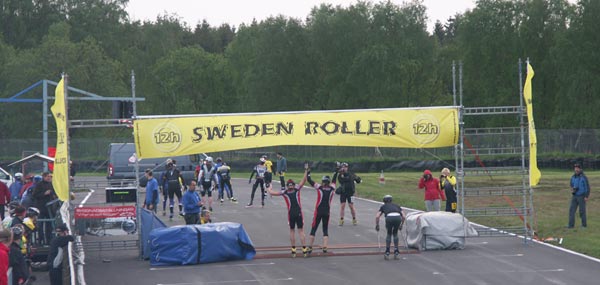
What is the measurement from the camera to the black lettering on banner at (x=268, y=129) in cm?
2044

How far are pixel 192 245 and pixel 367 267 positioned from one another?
12.5 feet

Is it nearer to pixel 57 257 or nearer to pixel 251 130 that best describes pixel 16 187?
pixel 251 130

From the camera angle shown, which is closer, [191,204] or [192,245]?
[192,245]

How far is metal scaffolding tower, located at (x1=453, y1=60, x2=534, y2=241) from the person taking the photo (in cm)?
2078

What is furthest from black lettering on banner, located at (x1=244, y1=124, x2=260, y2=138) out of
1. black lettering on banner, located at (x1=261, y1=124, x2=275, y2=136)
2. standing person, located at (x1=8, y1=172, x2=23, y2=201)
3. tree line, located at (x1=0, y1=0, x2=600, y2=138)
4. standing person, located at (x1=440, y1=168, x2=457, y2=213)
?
tree line, located at (x1=0, y1=0, x2=600, y2=138)

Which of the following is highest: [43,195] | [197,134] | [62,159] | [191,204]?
[197,134]

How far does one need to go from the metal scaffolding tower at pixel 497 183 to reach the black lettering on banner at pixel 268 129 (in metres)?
4.46

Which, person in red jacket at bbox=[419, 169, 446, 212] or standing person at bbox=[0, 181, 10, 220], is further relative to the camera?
standing person at bbox=[0, 181, 10, 220]

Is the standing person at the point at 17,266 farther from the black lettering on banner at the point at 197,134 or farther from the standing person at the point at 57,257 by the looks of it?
the black lettering on banner at the point at 197,134

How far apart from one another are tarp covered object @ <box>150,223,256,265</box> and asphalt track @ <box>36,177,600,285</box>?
27 centimetres

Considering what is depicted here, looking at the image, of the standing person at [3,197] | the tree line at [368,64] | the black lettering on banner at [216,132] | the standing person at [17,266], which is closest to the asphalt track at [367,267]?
the black lettering on banner at [216,132]

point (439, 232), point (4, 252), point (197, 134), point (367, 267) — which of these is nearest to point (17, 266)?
point (4, 252)

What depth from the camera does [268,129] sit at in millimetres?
20438

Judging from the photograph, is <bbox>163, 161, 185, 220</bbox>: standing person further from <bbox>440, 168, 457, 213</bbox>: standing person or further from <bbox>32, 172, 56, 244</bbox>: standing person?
<bbox>440, 168, 457, 213</bbox>: standing person
